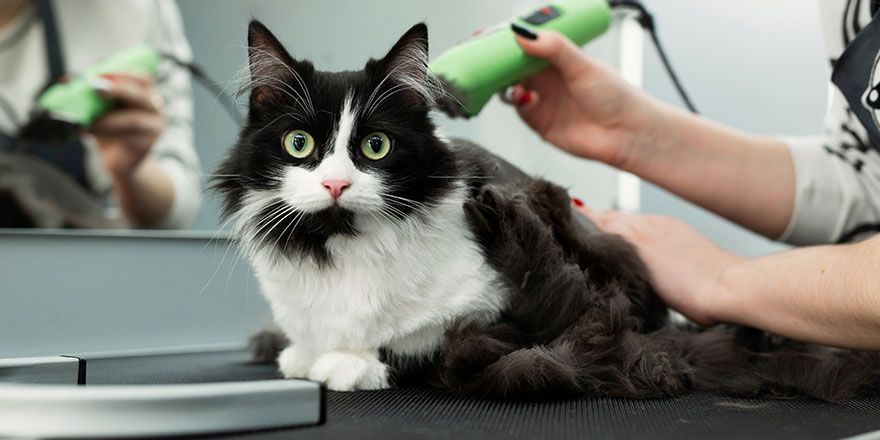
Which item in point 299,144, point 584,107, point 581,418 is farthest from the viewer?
point 584,107

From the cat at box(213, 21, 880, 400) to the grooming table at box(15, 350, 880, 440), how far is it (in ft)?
0.13

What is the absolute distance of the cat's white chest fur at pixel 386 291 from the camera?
78 cm

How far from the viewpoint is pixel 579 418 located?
620 millimetres

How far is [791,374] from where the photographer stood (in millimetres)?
799

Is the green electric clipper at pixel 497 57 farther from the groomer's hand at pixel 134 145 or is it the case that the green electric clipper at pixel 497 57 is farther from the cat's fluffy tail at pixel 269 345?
the groomer's hand at pixel 134 145

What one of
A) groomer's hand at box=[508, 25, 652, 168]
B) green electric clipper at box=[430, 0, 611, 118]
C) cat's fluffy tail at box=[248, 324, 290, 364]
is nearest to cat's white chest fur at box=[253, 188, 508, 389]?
green electric clipper at box=[430, 0, 611, 118]

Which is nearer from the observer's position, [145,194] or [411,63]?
[411,63]

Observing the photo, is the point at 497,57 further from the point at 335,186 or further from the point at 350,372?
the point at 350,372

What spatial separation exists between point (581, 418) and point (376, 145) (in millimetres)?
384

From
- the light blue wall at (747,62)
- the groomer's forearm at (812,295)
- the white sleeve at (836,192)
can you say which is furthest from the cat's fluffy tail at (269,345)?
the light blue wall at (747,62)

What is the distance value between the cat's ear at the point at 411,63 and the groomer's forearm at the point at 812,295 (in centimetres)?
54

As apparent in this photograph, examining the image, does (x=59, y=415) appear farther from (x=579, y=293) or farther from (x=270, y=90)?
(x=579, y=293)

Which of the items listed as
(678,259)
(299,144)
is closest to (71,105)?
(299,144)

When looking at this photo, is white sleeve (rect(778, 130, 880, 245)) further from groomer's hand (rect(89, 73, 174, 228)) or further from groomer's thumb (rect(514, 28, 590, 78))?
groomer's hand (rect(89, 73, 174, 228))
